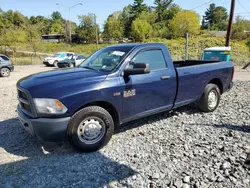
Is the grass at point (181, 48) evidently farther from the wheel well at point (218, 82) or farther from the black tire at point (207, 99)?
the black tire at point (207, 99)

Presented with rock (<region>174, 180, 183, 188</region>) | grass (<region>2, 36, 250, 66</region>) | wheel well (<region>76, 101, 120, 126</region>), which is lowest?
rock (<region>174, 180, 183, 188</region>)

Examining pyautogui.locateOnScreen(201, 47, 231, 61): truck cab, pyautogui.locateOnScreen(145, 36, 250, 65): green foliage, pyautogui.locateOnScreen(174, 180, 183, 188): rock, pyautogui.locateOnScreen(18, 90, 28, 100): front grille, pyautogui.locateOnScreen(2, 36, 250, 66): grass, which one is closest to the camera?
pyautogui.locateOnScreen(174, 180, 183, 188): rock

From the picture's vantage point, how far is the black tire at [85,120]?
3.42m

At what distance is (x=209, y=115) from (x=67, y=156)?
3519mm

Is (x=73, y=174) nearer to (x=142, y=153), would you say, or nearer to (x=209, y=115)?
(x=142, y=153)

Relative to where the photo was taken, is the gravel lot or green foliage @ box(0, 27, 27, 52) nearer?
the gravel lot

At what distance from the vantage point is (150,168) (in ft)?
10.4

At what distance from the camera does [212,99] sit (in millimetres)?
5539

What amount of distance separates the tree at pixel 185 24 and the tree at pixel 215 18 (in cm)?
2432

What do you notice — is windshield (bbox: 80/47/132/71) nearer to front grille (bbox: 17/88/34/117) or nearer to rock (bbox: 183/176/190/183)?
front grille (bbox: 17/88/34/117)

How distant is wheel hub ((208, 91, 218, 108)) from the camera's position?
5.47 meters

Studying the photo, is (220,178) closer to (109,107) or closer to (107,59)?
(109,107)

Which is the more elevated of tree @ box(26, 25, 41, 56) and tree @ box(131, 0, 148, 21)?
tree @ box(131, 0, 148, 21)

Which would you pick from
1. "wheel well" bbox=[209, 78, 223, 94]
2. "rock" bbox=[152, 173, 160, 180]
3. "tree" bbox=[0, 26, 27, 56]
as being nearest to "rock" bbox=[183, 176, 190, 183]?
"rock" bbox=[152, 173, 160, 180]
